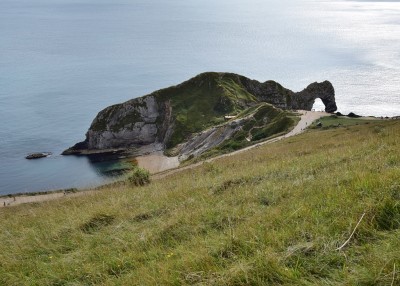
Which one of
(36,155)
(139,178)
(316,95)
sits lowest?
(36,155)

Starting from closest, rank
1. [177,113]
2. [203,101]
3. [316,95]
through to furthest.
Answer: [177,113], [203,101], [316,95]

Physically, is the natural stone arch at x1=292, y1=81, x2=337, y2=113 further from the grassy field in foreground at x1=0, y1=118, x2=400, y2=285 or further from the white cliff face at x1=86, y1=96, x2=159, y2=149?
the grassy field in foreground at x1=0, y1=118, x2=400, y2=285

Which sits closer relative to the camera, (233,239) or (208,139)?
(233,239)

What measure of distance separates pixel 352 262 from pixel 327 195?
2728 millimetres

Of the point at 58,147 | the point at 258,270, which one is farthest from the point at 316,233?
the point at 58,147

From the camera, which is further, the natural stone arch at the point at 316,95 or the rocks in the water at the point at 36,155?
the natural stone arch at the point at 316,95

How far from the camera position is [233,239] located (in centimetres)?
679

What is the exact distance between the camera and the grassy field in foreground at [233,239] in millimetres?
5566

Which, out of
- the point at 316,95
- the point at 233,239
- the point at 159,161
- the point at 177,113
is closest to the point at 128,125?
the point at 177,113

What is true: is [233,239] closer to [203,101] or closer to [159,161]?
[159,161]

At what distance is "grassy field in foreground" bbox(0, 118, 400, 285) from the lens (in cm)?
557

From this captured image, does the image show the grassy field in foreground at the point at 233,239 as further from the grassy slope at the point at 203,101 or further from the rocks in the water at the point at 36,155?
the rocks in the water at the point at 36,155

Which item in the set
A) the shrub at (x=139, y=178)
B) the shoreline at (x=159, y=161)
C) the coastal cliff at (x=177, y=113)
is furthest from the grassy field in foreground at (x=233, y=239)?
the coastal cliff at (x=177, y=113)


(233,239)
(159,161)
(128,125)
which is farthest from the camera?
(128,125)
